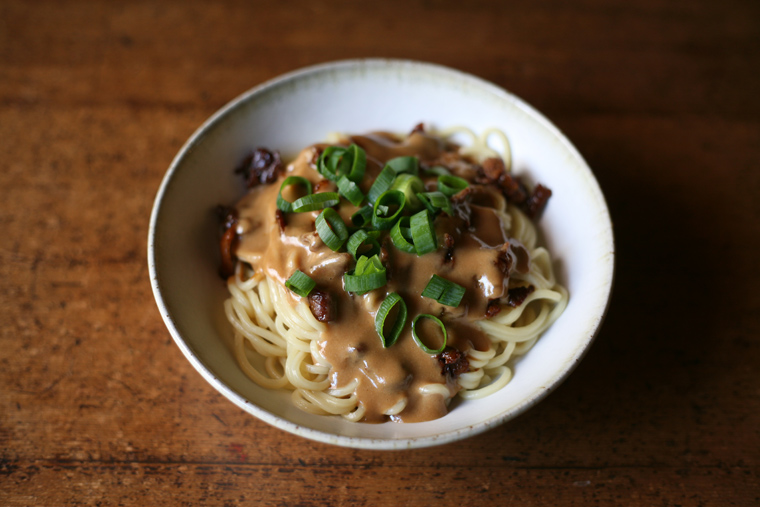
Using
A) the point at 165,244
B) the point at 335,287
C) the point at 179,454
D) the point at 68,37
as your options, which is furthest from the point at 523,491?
the point at 68,37

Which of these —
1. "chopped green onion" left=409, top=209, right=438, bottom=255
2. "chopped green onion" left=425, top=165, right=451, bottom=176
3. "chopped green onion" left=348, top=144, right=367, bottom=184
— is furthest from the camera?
"chopped green onion" left=425, top=165, right=451, bottom=176

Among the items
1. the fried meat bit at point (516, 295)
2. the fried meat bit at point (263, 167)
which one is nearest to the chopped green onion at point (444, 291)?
the fried meat bit at point (516, 295)

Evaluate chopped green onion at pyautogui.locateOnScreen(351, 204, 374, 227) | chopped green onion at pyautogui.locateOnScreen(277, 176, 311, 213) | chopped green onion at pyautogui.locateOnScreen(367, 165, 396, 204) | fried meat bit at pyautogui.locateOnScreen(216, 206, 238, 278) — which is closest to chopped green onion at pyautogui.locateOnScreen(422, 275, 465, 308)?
chopped green onion at pyautogui.locateOnScreen(351, 204, 374, 227)

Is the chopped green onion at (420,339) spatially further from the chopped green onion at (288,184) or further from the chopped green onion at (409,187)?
the chopped green onion at (288,184)

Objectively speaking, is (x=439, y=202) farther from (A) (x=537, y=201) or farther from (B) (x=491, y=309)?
(A) (x=537, y=201)

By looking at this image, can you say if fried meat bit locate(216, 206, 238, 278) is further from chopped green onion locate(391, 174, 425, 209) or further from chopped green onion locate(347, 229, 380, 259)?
chopped green onion locate(391, 174, 425, 209)

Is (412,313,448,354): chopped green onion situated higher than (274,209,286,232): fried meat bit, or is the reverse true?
(274,209,286,232): fried meat bit
